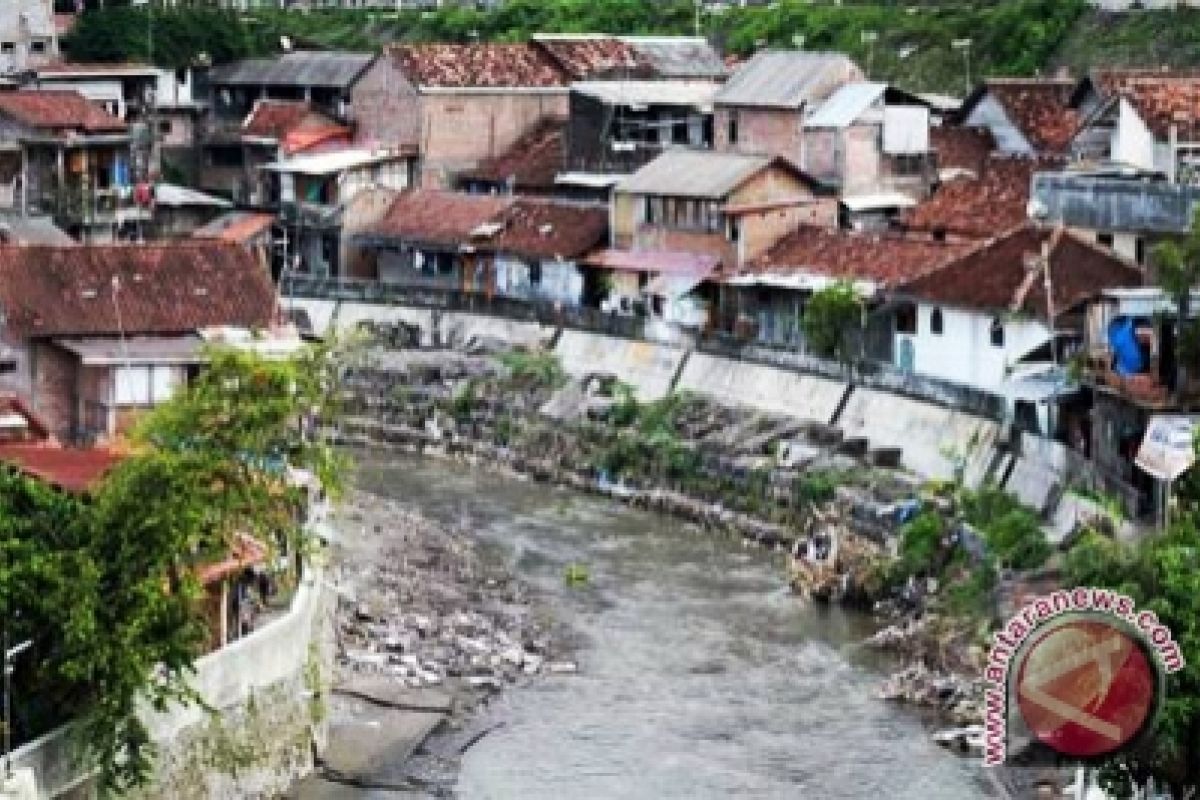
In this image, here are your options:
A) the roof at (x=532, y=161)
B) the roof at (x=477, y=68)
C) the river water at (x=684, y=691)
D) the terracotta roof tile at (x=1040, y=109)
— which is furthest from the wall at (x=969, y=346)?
the roof at (x=477, y=68)

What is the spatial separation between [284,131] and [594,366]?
761 inches

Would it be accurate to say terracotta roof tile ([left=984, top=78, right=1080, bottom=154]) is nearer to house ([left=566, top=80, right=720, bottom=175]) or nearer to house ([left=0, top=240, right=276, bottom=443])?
house ([left=566, top=80, right=720, bottom=175])

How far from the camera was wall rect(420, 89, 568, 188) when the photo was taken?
233 ft

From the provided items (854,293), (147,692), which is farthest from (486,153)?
(147,692)

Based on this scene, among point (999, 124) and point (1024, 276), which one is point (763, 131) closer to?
point (999, 124)

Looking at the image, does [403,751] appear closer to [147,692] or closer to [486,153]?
[147,692]

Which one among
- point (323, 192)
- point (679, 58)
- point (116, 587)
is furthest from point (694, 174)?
point (116, 587)

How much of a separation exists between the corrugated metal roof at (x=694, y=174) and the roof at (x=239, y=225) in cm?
1015

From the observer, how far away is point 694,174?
5966 centimetres

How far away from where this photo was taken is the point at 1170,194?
46.8 metres

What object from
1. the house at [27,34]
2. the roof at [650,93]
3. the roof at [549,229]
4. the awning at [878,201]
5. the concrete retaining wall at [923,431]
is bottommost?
the concrete retaining wall at [923,431]

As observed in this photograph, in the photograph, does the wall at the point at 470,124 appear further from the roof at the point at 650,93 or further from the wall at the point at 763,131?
the wall at the point at 763,131

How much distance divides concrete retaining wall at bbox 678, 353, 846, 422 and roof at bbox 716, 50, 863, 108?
430 inches

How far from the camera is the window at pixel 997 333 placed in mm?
48188
